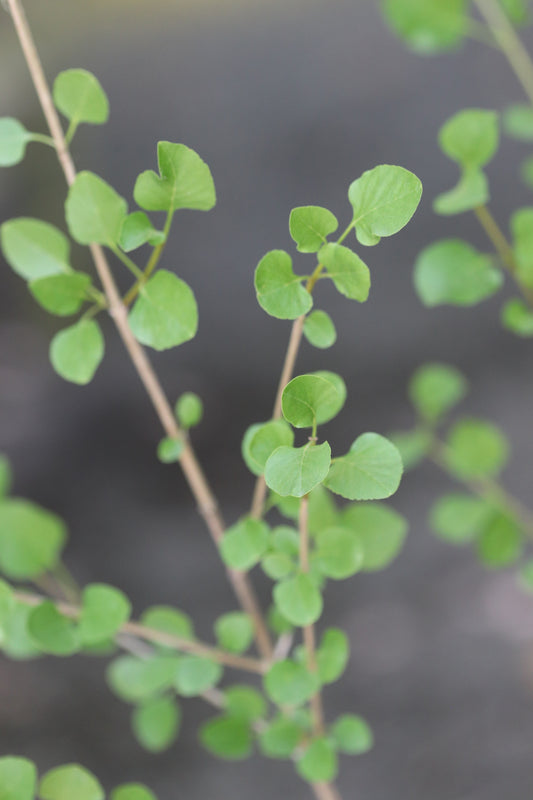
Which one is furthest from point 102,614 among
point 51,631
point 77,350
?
point 77,350

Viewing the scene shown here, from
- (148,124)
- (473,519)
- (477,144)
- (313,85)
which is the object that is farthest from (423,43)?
(313,85)

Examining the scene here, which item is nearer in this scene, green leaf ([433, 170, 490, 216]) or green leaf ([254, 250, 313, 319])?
green leaf ([254, 250, 313, 319])

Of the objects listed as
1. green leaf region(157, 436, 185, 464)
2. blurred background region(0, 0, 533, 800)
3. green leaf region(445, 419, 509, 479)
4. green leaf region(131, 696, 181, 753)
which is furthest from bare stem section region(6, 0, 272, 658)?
blurred background region(0, 0, 533, 800)

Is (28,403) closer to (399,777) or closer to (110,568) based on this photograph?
(110,568)

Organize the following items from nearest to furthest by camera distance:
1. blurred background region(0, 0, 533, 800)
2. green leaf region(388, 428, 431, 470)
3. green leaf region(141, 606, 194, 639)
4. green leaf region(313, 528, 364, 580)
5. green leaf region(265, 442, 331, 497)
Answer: green leaf region(265, 442, 331, 497)
green leaf region(313, 528, 364, 580)
green leaf region(141, 606, 194, 639)
green leaf region(388, 428, 431, 470)
blurred background region(0, 0, 533, 800)

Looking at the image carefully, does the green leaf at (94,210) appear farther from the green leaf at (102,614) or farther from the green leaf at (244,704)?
the green leaf at (244,704)

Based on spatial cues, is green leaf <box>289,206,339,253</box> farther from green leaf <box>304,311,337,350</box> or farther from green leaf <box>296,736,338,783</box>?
green leaf <box>296,736,338,783</box>

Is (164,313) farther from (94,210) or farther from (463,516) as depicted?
(463,516)
